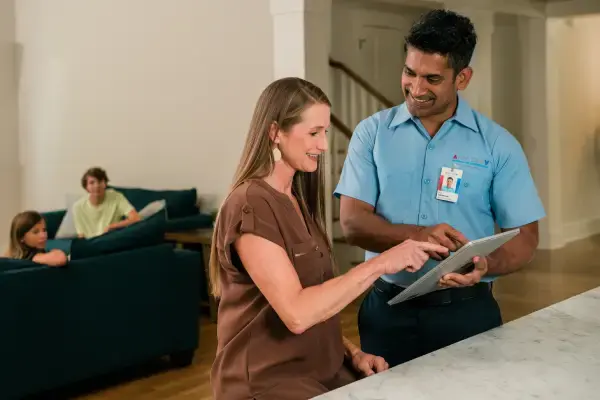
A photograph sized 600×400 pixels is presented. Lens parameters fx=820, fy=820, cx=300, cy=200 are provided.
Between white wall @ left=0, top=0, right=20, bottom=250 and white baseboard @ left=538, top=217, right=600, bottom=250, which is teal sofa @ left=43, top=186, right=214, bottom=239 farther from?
white baseboard @ left=538, top=217, right=600, bottom=250

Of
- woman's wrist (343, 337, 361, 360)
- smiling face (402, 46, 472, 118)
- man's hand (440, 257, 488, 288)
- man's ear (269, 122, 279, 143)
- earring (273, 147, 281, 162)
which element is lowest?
woman's wrist (343, 337, 361, 360)

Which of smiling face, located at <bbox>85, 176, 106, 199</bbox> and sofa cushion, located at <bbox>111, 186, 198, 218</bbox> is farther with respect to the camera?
sofa cushion, located at <bbox>111, 186, 198, 218</bbox>

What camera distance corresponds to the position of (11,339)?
3916 millimetres

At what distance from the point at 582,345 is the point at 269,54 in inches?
204

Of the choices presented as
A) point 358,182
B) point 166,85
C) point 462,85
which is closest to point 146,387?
point 358,182

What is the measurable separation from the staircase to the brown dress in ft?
18.6

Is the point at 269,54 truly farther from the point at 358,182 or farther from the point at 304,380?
the point at 304,380

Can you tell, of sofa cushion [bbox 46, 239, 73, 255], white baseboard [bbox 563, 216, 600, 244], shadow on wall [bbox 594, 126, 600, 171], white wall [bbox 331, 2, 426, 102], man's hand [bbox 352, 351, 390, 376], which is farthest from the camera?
shadow on wall [bbox 594, 126, 600, 171]

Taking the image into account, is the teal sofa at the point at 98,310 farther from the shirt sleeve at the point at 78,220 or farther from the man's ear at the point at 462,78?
the man's ear at the point at 462,78

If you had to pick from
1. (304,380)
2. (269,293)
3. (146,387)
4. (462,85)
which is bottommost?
(146,387)

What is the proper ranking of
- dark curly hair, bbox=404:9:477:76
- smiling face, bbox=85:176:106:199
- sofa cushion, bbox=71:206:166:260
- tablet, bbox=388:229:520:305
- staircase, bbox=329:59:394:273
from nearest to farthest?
1. tablet, bbox=388:229:520:305
2. dark curly hair, bbox=404:9:477:76
3. sofa cushion, bbox=71:206:166:260
4. smiling face, bbox=85:176:106:199
5. staircase, bbox=329:59:394:273

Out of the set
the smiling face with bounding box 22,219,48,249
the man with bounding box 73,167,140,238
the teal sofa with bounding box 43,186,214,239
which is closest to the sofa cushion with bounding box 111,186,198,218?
the teal sofa with bounding box 43,186,214,239

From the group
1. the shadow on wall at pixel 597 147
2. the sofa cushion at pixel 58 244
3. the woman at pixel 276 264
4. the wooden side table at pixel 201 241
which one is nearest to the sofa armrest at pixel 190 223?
the wooden side table at pixel 201 241

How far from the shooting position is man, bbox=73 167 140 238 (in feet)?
20.9
